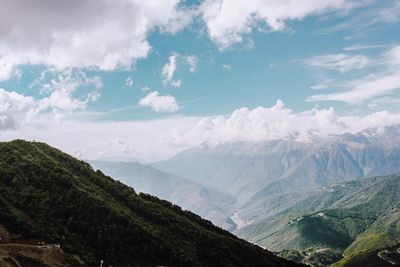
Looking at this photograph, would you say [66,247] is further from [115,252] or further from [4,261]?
[4,261]

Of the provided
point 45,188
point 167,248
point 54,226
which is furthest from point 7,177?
point 167,248

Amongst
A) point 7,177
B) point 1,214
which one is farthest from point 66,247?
point 7,177

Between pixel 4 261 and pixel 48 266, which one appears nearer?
pixel 4 261

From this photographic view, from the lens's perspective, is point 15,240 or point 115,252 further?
point 115,252

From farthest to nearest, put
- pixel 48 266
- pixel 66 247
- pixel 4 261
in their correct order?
pixel 66 247
pixel 48 266
pixel 4 261

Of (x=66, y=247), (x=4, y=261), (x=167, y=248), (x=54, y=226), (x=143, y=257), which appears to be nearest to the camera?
(x=4, y=261)

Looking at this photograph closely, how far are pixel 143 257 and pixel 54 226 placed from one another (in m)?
35.6

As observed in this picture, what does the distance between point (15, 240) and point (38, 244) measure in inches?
283

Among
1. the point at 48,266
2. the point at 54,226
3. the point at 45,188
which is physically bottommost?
A: the point at 48,266

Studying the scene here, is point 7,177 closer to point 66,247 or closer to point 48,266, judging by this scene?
point 66,247

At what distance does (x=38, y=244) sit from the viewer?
149 metres

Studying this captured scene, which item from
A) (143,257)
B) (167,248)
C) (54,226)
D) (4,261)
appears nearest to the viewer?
(4,261)

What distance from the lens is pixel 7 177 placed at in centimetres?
19162

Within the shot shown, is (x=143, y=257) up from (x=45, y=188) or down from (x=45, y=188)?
down
